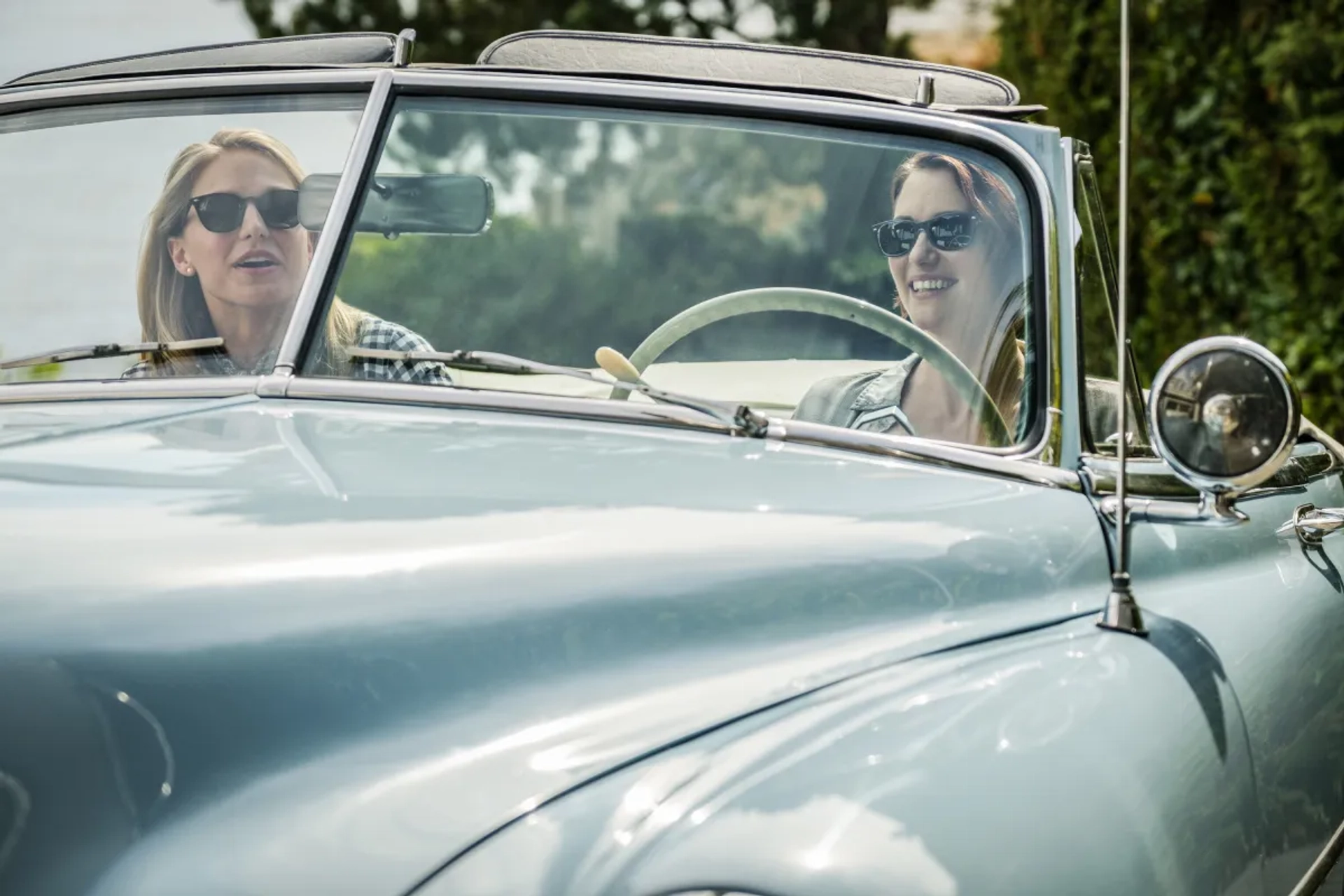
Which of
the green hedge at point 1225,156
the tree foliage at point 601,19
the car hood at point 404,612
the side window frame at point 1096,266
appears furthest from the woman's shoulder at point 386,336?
the tree foliage at point 601,19

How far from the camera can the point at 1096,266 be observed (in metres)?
2.77

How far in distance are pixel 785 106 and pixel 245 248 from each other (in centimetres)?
94

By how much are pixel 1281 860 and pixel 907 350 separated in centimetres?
94

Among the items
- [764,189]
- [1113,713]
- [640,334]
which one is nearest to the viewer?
[1113,713]

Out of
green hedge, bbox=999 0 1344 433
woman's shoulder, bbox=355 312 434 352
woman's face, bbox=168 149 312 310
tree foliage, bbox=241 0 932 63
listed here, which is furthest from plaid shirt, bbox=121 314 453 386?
tree foliage, bbox=241 0 932 63

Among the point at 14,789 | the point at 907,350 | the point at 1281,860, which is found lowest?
the point at 1281,860

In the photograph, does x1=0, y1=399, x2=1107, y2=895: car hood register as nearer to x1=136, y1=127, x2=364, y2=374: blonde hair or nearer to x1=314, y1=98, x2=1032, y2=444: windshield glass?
x1=314, y1=98, x2=1032, y2=444: windshield glass

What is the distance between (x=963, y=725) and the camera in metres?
1.76

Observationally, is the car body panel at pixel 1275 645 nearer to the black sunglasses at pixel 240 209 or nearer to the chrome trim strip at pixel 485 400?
the chrome trim strip at pixel 485 400

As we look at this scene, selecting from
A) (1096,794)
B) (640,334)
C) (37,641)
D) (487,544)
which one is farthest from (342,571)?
(640,334)

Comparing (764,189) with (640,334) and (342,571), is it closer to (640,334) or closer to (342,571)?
(640,334)

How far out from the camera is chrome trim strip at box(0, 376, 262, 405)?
235cm

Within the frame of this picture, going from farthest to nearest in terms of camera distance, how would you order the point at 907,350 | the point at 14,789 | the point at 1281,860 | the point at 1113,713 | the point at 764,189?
the point at 764,189 → the point at 907,350 → the point at 1281,860 → the point at 1113,713 → the point at 14,789

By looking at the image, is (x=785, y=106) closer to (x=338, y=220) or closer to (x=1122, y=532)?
(x=338, y=220)
